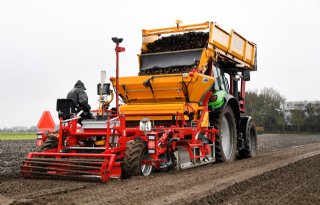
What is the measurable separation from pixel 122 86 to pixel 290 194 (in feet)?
18.0

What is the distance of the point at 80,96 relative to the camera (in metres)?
9.88

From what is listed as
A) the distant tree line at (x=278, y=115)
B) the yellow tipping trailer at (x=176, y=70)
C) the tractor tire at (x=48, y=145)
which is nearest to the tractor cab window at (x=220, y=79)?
the yellow tipping trailer at (x=176, y=70)

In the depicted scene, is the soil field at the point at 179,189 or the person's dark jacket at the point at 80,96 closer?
the soil field at the point at 179,189

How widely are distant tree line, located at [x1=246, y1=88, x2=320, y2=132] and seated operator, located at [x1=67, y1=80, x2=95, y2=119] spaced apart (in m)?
44.2

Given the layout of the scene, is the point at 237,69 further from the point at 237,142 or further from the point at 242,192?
the point at 242,192

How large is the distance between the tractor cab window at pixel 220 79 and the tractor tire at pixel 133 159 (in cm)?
399

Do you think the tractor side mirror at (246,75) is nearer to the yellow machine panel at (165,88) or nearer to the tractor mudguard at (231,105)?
the tractor mudguard at (231,105)

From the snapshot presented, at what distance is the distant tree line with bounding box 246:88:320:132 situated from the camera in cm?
5359

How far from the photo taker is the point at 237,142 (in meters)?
13.1

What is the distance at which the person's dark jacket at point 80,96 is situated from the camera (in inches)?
388

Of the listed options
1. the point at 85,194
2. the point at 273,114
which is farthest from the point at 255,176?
the point at 273,114

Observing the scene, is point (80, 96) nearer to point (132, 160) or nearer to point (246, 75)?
point (132, 160)

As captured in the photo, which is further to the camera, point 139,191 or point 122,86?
point 122,86

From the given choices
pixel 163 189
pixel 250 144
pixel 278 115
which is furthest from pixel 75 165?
pixel 278 115
